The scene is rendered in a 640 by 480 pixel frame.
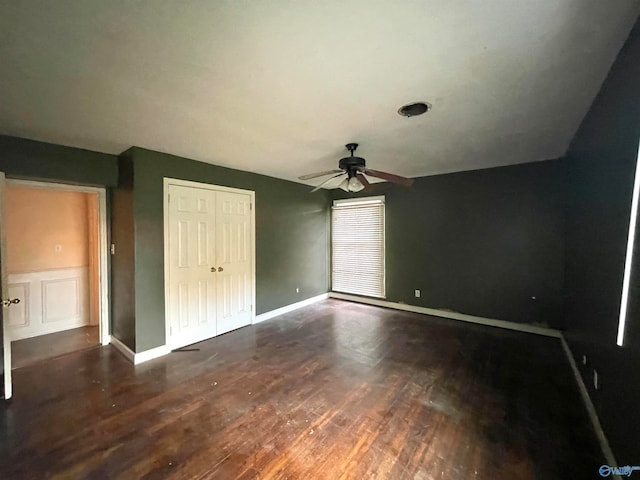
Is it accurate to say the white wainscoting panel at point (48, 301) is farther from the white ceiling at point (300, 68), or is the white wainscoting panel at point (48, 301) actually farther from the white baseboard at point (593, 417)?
the white baseboard at point (593, 417)

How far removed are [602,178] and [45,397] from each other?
4.97 meters

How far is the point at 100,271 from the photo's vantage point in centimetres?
337

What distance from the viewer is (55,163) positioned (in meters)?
2.85

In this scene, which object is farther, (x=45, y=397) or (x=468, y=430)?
(x=45, y=397)

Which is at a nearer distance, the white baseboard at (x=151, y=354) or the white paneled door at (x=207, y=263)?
the white baseboard at (x=151, y=354)

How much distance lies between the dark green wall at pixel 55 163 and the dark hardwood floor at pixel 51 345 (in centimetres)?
208

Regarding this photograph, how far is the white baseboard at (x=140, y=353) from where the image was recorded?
298 centimetres

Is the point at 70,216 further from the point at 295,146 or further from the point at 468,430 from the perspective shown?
the point at 468,430

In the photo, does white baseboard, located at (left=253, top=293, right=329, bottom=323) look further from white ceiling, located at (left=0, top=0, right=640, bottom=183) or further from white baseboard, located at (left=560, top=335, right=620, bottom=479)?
white baseboard, located at (left=560, top=335, right=620, bottom=479)

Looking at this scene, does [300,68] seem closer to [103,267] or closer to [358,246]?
[103,267]

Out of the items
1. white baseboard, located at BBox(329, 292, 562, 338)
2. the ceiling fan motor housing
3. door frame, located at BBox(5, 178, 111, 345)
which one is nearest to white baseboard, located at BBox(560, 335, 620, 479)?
white baseboard, located at BBox(329, 292, 562, 338)

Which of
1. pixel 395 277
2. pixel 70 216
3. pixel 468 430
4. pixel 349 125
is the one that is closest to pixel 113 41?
pixel 349 125
